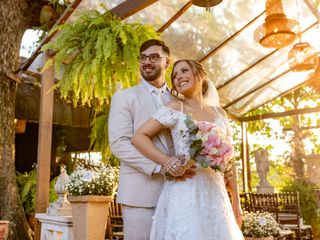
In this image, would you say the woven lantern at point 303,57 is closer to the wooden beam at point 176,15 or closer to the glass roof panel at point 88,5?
the wooden beam at point 176,15

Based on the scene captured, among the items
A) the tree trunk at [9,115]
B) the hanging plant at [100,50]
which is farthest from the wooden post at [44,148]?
the hanging plant at [100,50]

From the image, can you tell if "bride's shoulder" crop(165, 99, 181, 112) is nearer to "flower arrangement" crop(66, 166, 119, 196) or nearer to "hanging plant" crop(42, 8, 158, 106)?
"flower arrangement" crop(66, 166, 119, 196)

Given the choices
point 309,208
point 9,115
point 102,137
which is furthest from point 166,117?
point 309,208

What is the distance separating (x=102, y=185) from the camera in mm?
3094

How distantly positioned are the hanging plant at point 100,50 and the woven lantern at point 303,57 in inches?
82.1

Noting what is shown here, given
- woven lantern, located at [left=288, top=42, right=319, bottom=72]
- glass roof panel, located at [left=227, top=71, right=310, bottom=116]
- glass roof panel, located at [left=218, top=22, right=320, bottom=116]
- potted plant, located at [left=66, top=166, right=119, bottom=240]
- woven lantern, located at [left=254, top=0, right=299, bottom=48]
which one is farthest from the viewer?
glass roof panel, located at [left=227, top=71, right=310, bottom=116]

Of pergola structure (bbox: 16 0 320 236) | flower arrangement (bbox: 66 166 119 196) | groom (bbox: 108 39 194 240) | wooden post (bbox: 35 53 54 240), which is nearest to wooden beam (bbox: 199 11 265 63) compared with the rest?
pergola structure (bbox: 16 0 320 236)

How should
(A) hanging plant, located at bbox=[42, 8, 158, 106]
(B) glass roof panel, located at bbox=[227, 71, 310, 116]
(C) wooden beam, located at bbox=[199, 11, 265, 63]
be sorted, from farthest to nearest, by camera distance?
(B) glass roof panel, located at bbox=[227, 71, 310, 116] < (C) wooden beam, located at bbox=[199, 11, 265, 63] < (A) hanging plant, located at bbox=[42, 8, 158, 106]

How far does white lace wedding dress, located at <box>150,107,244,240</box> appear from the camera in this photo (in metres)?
1.45

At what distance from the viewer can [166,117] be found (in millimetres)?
1545

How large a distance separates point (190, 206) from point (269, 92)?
654 centimetres

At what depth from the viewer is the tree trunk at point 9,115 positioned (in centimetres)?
423

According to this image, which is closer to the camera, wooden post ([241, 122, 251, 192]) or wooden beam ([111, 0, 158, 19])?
wooden beam ([111, 0, 158, 19])

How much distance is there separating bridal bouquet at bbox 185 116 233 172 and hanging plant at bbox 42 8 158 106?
6.27ft
